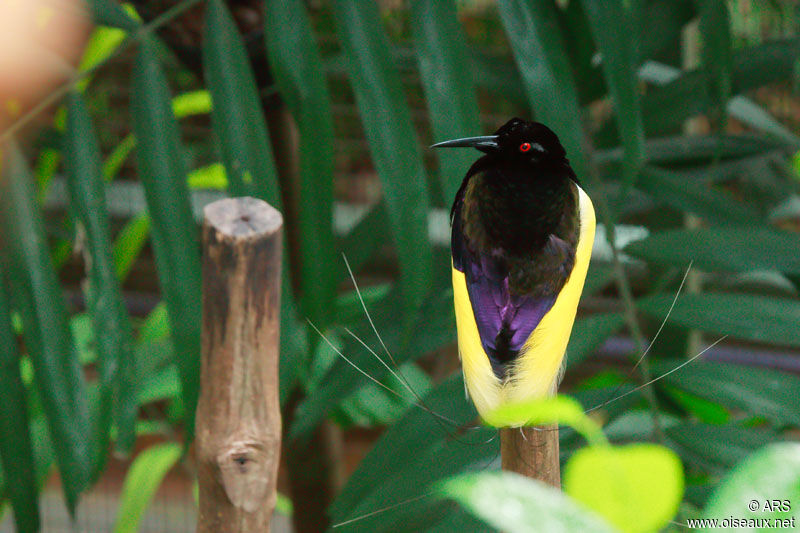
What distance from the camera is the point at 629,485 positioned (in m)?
0.11

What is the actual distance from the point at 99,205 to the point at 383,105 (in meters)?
0.18

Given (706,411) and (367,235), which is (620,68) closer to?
(367,235)

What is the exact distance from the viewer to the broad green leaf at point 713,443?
37cm

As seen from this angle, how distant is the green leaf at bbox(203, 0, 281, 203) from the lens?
1.40ft

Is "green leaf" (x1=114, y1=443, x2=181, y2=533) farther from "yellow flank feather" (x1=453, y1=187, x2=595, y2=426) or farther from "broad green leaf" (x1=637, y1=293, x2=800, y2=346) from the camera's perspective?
"yellow flank feather" (x1=453, y1=187, x2=595, y2=426)

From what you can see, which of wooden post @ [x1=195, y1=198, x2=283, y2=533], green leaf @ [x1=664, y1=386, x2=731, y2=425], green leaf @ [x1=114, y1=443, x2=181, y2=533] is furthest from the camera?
green leaf @ [x1=114, y1=443, x2=181, y2=533]

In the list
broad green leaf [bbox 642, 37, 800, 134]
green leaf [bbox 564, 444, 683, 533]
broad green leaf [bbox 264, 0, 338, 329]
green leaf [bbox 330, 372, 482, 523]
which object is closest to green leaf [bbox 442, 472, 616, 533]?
green leaf [bbox 564, 444, 683, 533]

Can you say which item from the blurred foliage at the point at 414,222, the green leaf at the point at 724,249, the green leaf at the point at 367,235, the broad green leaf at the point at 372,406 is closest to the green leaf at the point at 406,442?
the blurred foliage at the point at 414,222

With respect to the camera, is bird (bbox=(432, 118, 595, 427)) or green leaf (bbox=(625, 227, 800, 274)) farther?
green leaf (bbox=(625, 227, 800, 274))

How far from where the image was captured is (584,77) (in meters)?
0.56

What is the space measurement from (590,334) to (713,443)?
0.07 meters

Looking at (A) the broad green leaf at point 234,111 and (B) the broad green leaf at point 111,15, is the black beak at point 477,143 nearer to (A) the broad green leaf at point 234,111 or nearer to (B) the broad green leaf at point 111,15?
(A) the broad green leaf at point 234,111

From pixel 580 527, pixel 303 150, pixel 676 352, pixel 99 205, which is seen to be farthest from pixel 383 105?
pixel 676 352

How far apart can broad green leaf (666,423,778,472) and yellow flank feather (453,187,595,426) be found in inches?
7.7
